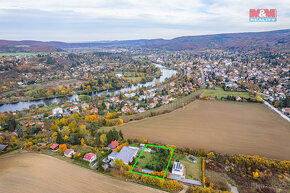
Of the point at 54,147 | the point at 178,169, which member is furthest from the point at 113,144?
the point at 178,169

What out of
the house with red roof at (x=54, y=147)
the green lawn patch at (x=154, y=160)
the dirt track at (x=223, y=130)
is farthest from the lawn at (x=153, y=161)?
the house with red roof at (x=54, y=147)

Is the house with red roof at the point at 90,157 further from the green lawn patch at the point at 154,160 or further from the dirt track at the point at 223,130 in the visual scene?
the dirt track at the point at 223,130

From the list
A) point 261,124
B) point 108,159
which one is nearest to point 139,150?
point 108,159

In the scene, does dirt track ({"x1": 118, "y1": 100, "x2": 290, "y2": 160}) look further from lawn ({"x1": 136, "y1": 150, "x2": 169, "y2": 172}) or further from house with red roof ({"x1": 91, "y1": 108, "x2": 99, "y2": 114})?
house with red roof ({"x1": 91, "y1": 108, "x2": 99, "y2": 114})

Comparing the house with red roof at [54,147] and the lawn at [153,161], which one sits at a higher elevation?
the house with red roof at [54,147]

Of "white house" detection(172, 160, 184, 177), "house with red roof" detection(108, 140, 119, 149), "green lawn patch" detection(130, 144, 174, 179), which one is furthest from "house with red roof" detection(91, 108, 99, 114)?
"white house" detection(172, 160, 184, 177)

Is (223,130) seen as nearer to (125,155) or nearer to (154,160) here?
(154,160)
